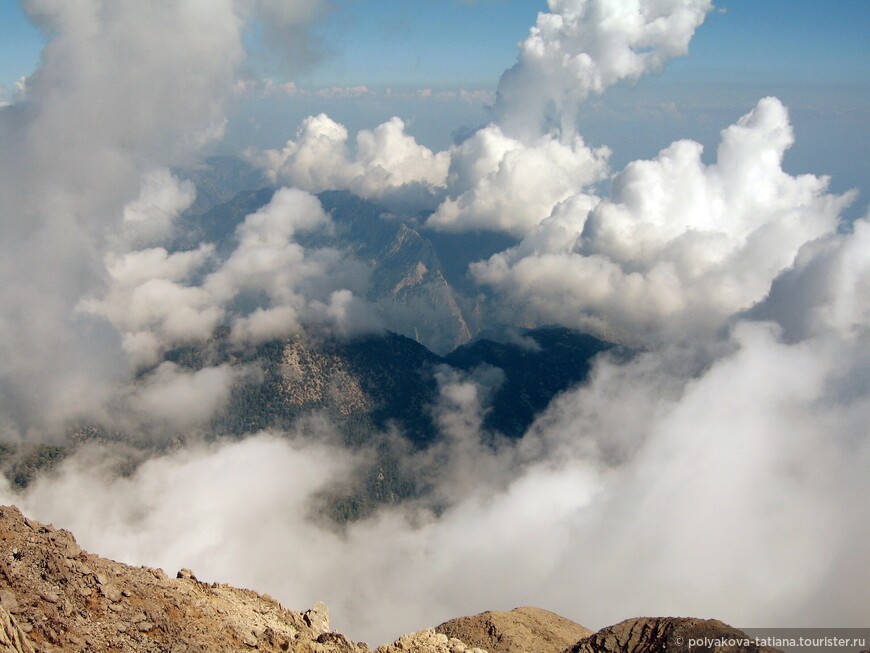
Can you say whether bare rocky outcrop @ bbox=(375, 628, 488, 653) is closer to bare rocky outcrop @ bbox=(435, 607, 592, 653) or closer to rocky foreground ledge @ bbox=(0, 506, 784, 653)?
rocky foreground ledge @ bbox=(0, 506, 784, 653)

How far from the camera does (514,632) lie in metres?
76.0

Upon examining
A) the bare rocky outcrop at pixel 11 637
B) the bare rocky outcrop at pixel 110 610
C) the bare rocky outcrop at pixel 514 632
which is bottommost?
the bare rocky outcrop at pixel 11 637

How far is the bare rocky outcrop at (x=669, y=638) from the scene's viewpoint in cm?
4725

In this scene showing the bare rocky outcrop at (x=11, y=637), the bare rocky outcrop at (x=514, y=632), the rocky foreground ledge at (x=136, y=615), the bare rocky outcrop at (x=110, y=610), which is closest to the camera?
the bare rocky outcrop at (x=11, y=637)

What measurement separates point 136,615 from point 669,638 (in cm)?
4439

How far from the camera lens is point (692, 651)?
1927 inches

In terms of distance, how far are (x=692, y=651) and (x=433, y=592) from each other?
Result: 6067 inches

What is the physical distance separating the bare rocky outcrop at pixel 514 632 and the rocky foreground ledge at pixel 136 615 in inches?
854


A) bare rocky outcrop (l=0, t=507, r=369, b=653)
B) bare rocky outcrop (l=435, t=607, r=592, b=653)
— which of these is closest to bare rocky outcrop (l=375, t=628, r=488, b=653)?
bare rocky outcrop (l=0, t=507, r=369, b=653)

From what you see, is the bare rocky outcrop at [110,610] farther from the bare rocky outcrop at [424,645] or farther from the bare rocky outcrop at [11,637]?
the bare rocky outcrop at [424,645]

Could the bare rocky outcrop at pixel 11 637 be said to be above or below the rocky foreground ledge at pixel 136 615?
below

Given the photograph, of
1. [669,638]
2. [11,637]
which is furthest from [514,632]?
[11,637]

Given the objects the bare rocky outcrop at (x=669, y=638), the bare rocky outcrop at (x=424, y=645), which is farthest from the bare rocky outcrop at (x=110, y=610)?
the bare rocky outcrop at (x=669, y=638)

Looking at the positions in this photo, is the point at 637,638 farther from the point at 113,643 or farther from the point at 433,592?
the point at 433,592
